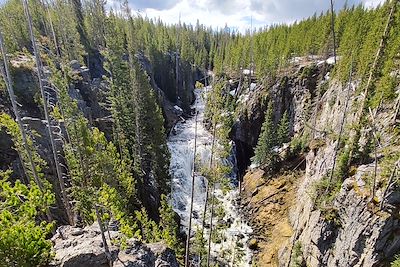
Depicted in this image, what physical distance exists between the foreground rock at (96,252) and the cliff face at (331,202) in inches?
543

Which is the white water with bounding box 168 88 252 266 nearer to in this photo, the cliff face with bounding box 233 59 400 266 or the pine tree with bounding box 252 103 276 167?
the cliff face with bounding box 233 59 400 266

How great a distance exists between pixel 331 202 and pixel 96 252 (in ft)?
63.8

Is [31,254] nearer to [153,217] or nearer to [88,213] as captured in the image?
[88,213]

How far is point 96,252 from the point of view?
14.1 metres

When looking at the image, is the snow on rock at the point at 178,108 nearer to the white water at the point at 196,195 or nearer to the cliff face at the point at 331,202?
the white water at the point at 196,195

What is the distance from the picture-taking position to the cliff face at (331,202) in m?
18.6

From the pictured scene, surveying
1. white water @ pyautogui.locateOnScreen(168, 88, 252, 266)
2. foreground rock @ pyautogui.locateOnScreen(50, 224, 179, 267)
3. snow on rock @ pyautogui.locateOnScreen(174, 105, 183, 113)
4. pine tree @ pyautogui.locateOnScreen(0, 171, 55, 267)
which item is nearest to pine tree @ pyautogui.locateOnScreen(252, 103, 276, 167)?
white water @ pyautogui.locateOnScreen(168, 88, 252, 266)

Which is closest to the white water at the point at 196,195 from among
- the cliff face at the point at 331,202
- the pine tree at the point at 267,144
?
the cliff face at the point at 331,202

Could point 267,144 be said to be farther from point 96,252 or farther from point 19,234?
point 19,234

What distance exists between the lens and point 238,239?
33.6m

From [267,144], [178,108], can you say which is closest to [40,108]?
[267,144]

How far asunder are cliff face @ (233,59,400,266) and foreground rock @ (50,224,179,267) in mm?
13804

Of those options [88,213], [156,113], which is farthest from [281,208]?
[88,213]

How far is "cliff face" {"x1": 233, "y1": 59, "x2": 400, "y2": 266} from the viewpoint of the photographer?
61.1 feet
